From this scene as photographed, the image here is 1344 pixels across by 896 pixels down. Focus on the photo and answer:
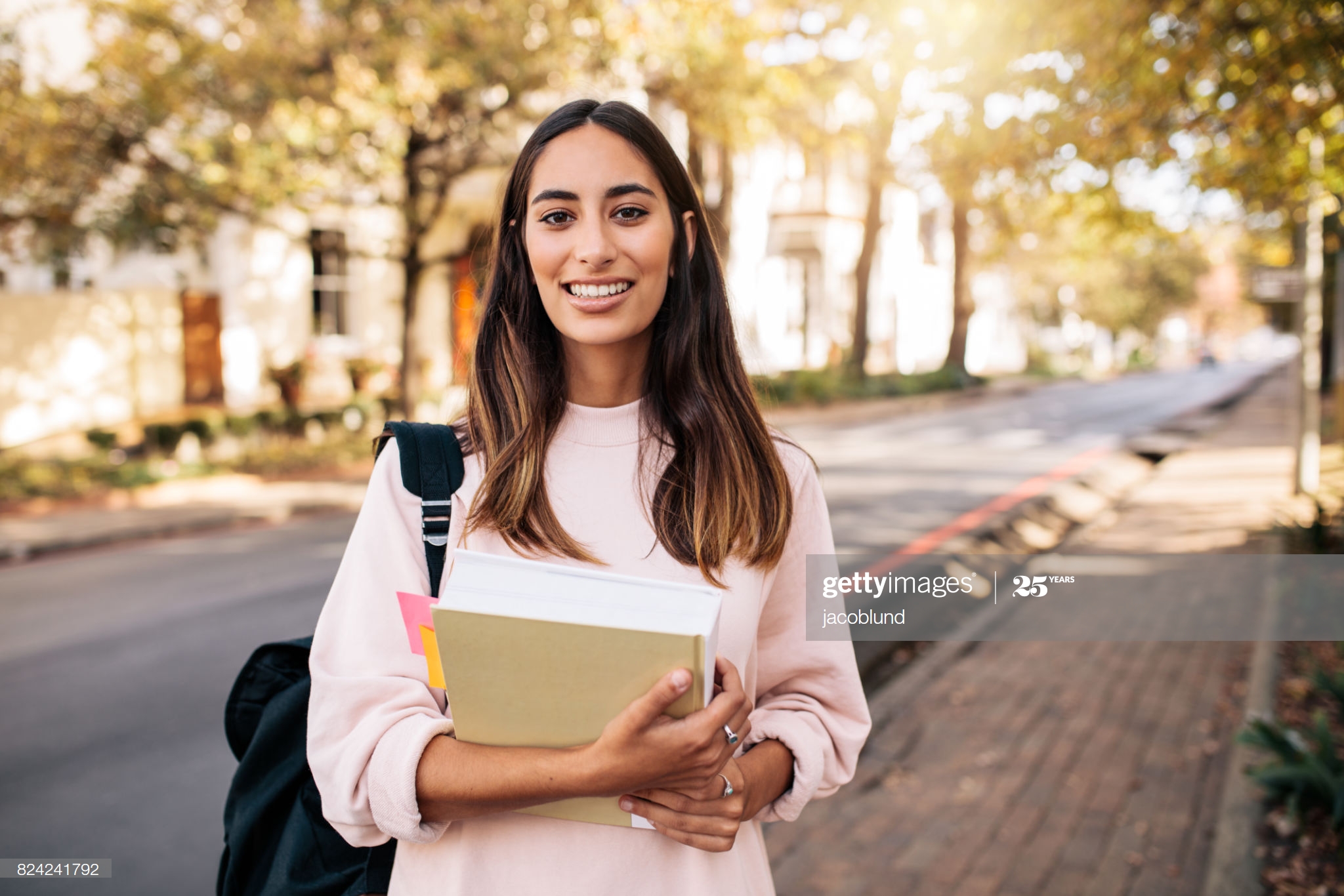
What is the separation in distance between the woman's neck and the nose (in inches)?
6.4

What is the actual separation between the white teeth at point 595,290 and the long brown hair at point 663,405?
0.47 feet

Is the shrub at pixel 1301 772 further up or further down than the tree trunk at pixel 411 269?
further down

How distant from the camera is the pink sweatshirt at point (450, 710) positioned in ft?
4.81

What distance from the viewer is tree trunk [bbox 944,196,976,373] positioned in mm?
30500

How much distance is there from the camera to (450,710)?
4.75 feet

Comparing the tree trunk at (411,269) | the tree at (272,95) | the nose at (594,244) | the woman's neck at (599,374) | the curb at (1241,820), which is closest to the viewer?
the nose at (594,244)

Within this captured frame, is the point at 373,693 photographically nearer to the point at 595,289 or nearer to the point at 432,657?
the point at 432,657

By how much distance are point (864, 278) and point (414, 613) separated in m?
25.7

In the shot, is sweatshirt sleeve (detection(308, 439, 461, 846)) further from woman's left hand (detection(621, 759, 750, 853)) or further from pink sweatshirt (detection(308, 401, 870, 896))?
woman's left hand (detection(621, 759, 750, 853))

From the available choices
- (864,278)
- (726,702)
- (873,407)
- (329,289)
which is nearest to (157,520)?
(329,289)

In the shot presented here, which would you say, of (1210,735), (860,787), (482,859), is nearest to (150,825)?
(860,787)

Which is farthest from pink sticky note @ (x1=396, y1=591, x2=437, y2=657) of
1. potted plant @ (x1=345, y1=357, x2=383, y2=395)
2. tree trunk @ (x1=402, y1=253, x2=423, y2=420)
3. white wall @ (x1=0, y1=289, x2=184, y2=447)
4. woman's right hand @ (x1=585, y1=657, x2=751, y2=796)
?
potted plant @ (x1=345, y1=357, x2=383, y2=395)

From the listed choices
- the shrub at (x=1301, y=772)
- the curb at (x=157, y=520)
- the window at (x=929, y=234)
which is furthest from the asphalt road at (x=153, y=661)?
the window at (x=929, y=234)

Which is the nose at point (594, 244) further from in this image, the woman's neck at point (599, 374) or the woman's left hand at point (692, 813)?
the woman's left hand at point (692, 813)
